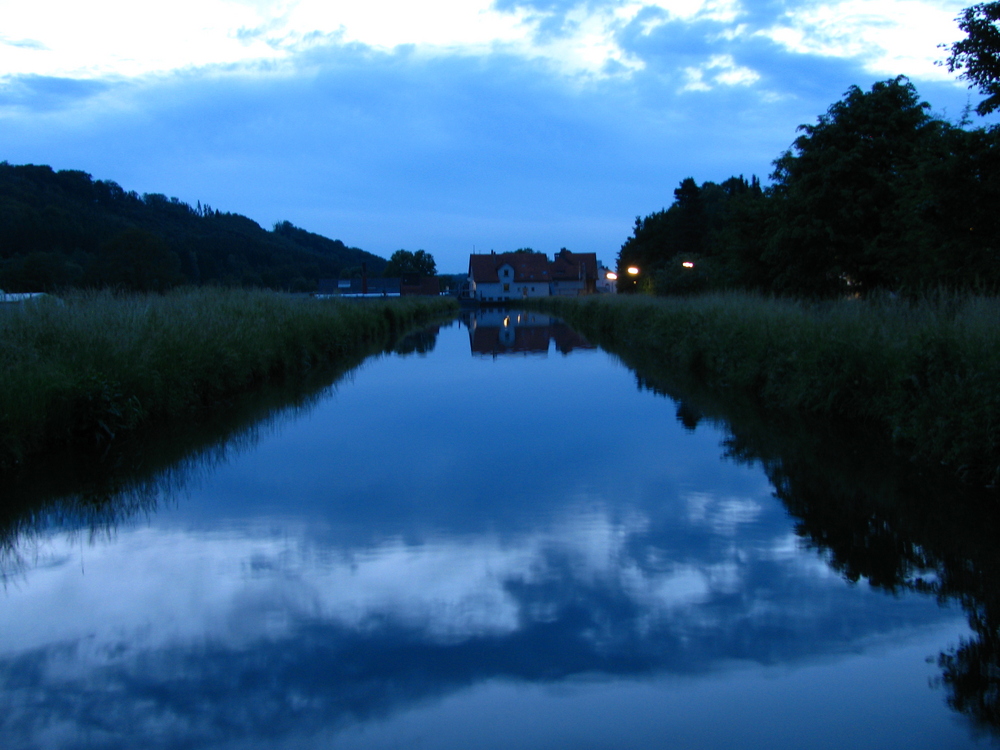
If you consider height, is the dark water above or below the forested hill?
below

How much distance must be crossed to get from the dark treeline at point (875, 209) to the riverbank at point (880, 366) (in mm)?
2385

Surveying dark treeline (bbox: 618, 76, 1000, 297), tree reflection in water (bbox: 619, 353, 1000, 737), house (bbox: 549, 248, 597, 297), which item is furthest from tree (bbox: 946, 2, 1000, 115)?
house (bbox: 549, 248, 597, 297)

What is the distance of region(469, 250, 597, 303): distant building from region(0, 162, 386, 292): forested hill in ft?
141

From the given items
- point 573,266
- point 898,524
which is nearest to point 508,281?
point 573,266

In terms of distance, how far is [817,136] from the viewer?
2305 centimetres

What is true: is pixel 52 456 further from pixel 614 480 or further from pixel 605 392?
pixel 605 392

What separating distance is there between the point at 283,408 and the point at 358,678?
30.3 feet

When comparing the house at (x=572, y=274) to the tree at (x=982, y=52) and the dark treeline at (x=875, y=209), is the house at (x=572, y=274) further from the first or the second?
the tree at (x=982, y=52)

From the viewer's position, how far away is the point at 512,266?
106312 mm

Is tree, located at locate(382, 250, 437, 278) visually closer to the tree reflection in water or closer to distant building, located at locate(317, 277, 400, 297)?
distant building, located at locate(317, 277, 400, 297)

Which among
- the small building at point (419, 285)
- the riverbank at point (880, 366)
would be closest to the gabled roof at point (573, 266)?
the small building at point (419, 285)

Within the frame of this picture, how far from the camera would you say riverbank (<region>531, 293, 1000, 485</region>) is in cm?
724

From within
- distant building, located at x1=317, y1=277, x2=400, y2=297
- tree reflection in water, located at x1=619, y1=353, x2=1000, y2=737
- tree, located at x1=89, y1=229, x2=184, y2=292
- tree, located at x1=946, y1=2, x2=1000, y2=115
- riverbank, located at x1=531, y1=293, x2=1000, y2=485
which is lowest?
tree reflection in water, located at x1=619, y1=353, x2=1000, y2=737

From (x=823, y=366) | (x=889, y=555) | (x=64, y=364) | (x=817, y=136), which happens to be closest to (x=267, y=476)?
(x=64, y=364)
